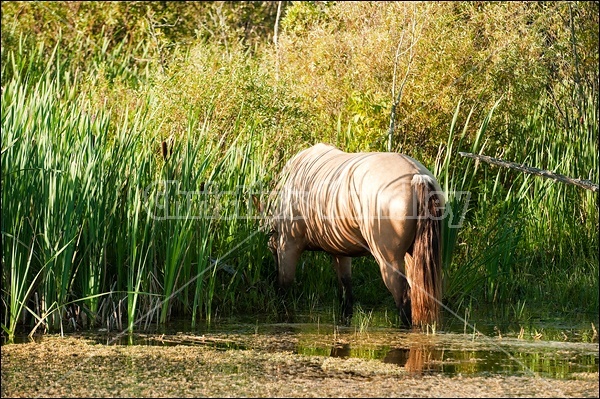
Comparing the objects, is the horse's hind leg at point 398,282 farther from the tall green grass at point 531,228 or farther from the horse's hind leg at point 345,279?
the horse's hind leg at point 345,279

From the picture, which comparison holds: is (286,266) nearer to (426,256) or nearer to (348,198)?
(348,198)

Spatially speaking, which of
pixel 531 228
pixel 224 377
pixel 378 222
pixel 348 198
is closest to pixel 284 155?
pixel 348 198

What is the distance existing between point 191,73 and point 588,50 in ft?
13.1

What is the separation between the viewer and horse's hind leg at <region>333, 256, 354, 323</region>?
7.03 metres

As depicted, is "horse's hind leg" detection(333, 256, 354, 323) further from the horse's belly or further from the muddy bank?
the muddy bank

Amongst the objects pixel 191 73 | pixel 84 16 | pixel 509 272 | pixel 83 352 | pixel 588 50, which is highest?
pixel 84 16

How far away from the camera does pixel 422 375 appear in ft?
15.1

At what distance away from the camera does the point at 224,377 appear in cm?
458

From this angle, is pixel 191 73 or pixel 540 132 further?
pixel 540 132

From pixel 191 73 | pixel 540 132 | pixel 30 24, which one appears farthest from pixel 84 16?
pixel 540 132

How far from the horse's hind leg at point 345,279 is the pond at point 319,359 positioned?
720 millimetres

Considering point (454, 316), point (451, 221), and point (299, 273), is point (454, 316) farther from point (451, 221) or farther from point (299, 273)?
point (299, 273)

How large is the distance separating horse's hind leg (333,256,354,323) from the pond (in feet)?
2.36

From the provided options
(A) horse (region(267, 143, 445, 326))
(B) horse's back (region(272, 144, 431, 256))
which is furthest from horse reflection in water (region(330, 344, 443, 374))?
(B) horse's back (region(272, 144, 431, 256))
